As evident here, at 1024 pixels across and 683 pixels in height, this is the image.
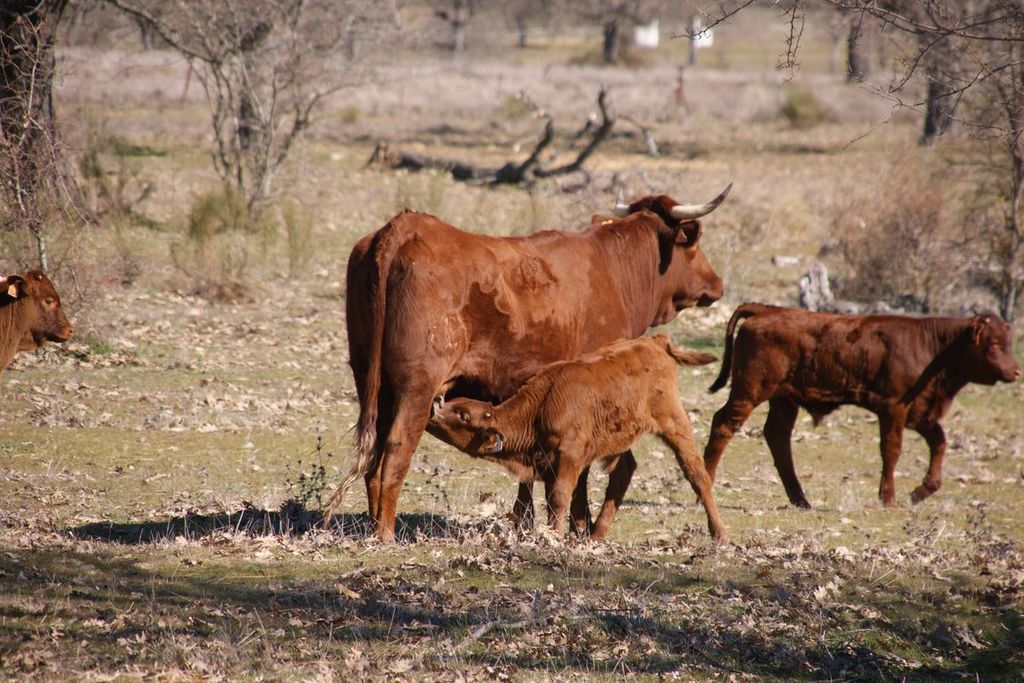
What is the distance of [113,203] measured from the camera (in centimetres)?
2061

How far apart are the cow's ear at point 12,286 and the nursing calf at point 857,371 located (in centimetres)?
636

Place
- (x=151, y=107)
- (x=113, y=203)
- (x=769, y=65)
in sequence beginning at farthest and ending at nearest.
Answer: (x=769, y=65)
(x=151, y=107)
(x=113, y=203)

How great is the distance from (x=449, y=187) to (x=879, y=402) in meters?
17.3

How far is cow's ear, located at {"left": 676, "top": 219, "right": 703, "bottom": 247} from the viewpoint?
10500mm

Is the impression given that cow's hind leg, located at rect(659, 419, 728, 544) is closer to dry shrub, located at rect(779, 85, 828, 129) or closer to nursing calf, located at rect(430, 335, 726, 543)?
nursing calf, located at rect(430, 335, 726, 543)

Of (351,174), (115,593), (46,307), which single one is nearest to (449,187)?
(351,174)

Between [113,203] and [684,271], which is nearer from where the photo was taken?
[684,271]

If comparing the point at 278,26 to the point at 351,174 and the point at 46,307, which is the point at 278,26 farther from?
the point at 46,307

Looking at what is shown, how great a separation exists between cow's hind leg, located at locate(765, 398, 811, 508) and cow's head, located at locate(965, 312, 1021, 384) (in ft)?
6.00

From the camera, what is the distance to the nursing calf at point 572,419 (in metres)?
8.24

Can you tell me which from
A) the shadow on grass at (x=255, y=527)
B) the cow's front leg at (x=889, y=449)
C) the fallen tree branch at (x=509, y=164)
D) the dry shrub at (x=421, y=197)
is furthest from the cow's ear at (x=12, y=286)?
the fallen tree branch at (x=509, y=164)

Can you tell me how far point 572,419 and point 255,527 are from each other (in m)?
2.40

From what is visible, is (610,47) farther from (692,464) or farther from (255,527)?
(255,527)

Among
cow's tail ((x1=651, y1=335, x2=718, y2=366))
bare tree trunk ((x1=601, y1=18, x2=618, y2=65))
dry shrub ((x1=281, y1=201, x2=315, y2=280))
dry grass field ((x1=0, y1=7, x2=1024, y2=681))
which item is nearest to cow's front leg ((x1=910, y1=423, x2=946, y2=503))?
dry grass field ((x1=0, y1=7, x2=1024, y2=681))
